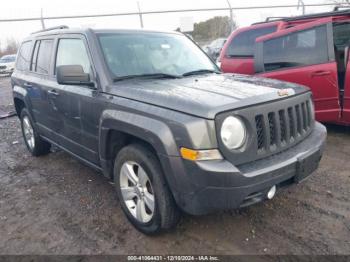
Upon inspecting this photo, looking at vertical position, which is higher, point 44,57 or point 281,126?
point 44,57

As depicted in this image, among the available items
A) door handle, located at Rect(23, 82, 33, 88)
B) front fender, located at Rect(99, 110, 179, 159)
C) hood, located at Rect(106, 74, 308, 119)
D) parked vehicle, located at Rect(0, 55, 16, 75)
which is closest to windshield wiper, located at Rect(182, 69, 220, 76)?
hood, located at Rect(106, 74, 308, 119)

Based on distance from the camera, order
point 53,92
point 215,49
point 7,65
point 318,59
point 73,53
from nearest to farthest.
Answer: point 73,53 < point 53,92 < point 318,59 < point 215,49 < point 7,65

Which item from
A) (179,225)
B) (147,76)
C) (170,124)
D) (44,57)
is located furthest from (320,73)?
(44,57)

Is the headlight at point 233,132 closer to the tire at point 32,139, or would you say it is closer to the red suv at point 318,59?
the red suv at point 318,59

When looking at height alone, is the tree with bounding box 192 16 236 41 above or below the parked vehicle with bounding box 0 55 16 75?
above

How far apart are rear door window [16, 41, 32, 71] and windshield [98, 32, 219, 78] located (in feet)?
6.71

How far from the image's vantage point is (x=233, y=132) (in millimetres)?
2496

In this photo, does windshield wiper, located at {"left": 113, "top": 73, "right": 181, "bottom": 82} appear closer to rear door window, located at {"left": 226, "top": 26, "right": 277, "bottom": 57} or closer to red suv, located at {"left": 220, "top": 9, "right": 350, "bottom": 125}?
red suv, located at {"left": 220, "top": 9, "right": 350, "bottom": 125}

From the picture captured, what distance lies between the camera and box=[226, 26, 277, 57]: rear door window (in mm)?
6389

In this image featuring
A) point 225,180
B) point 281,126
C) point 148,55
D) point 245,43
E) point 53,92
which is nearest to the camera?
point 225,180

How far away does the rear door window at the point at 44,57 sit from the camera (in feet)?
14.1

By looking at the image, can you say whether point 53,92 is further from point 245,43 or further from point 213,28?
point 213,28

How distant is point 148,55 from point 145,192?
1.48 metres

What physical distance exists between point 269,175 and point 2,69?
22824mm
